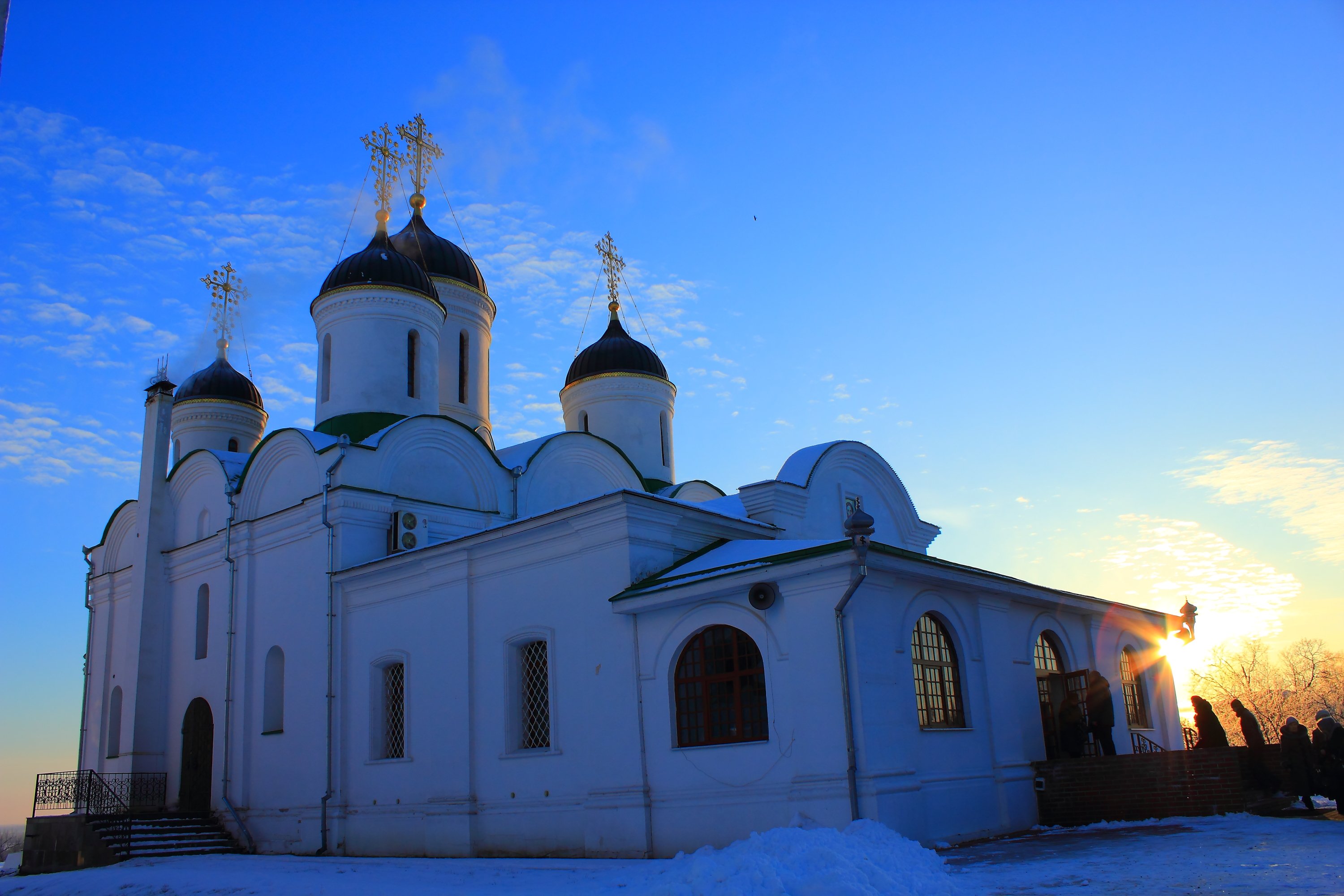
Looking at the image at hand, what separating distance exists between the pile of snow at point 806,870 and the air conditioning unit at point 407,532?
8.45 metres

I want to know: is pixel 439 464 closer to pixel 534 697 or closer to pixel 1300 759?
pixel 534 697

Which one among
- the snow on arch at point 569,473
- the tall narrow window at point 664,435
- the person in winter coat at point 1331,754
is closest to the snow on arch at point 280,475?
the snow on arch at point 569,473

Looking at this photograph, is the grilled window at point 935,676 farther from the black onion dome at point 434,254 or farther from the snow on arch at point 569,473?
the black onion dome at point 434,254

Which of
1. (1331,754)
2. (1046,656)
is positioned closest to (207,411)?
(1046,656)

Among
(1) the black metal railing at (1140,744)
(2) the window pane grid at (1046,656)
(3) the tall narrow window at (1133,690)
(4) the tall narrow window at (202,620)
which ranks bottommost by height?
(1) the black metal railing at (1140,744)

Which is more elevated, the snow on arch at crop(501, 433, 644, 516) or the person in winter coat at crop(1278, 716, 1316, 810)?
the snow on arch at crop(501, 433, 644, 516)

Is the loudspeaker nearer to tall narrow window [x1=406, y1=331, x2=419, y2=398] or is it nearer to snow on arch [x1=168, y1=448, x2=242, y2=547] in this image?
tall narrow window [x1=406, y1=331, x2=419, y2=398]

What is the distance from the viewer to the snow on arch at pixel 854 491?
1634cm

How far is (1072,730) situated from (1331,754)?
301cm

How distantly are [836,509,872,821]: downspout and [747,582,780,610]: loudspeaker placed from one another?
78cm

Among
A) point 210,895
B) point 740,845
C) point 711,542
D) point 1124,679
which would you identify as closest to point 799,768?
point 740,845

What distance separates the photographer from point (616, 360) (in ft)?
80.5

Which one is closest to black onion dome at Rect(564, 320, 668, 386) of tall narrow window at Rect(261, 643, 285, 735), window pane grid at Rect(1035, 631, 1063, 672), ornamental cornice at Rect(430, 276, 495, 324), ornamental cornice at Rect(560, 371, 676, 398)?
ornamental cornice at Rect(560, 371, 676, 398)

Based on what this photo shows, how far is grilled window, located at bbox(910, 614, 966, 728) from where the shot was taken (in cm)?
1196
